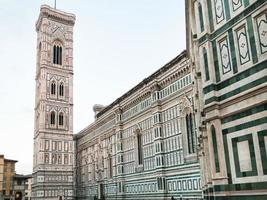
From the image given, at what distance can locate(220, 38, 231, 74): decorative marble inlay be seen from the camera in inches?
408

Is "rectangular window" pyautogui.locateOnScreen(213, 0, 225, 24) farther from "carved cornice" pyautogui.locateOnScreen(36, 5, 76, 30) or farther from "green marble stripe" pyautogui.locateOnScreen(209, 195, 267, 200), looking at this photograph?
"carved cornice" pyautogui.locateOnScreen(36, 5, 76, 30)

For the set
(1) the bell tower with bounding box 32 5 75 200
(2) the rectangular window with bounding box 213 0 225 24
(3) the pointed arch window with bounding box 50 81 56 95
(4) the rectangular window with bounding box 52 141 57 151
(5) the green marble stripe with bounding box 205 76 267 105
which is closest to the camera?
(5) the green marble stripe with bounding box 205 76 267 105

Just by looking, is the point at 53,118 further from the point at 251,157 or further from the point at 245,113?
the point at 251,157

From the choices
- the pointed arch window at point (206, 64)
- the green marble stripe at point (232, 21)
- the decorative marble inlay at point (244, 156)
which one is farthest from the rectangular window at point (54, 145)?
the decorative marble inlay at point (244, 156)

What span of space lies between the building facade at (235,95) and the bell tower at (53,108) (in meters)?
57.6

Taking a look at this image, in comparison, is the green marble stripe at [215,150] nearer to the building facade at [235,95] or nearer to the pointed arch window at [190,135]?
the building facade at [235,95]

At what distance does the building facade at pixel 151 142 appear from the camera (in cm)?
3622

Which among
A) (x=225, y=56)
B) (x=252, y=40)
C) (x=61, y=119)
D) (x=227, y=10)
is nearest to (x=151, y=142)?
(x=61, y=119)

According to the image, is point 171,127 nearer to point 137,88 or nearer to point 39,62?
point 137,88

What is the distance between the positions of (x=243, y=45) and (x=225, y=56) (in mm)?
781

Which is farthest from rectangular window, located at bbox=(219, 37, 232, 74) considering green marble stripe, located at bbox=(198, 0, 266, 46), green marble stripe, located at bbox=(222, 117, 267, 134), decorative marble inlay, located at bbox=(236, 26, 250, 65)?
green marble stripe, located at bbox=(222, 117, 267, 134)

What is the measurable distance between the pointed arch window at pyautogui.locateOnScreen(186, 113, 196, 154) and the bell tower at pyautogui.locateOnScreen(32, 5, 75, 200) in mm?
37046

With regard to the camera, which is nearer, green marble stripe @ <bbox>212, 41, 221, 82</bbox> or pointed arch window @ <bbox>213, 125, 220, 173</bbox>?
pointed arch window @ <bbox>213, 125, 220, 173</bbox>

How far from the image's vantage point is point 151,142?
42.8m
